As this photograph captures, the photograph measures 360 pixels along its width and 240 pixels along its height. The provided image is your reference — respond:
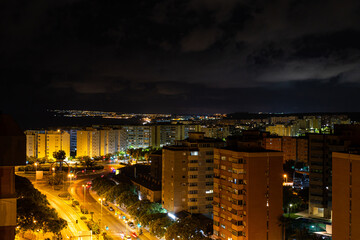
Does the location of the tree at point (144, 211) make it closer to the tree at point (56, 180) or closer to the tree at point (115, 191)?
the tree at point (115, 191)

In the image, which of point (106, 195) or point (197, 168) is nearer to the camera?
point (197, 168)

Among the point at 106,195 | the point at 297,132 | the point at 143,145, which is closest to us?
the point at 106,195

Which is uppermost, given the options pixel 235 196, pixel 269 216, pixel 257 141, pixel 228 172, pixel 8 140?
pixel 8 140

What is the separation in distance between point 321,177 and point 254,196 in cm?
698

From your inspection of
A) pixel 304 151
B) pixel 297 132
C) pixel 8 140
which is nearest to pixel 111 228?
pixel 8 140

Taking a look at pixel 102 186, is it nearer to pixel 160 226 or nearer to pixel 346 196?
pixel 160 226

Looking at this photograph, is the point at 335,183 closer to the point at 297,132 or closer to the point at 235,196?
the point at 235,196

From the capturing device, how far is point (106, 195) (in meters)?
20.1

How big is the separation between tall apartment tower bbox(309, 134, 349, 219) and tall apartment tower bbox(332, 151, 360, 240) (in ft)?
17.7

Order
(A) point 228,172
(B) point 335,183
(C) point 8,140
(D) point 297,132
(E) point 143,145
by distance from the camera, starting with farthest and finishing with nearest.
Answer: (D) point 297,132 < (E) point 143,145 < (A) point 228,172 < (B) point 335,183 < (C) point 8,140

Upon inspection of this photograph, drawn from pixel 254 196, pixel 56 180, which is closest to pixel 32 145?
pixel 56 180

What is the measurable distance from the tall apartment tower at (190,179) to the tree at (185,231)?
399 centimetres

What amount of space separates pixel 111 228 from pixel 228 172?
6.79 metres

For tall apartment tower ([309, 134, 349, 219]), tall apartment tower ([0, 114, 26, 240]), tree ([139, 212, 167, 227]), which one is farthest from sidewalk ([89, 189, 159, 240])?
tall apartment tower ([0, 114, 26, 240])
